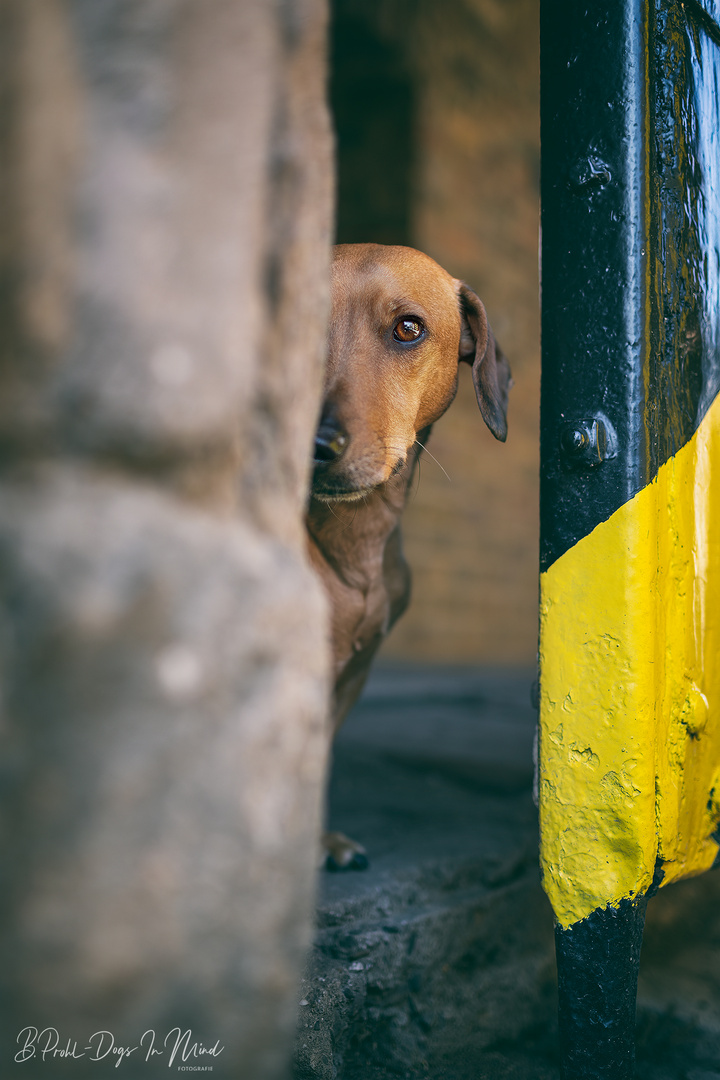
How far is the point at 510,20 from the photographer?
219 inches

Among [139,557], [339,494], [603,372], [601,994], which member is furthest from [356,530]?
[139,557]

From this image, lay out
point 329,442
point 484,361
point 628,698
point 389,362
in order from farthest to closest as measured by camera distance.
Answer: point 484,361, point 389,362, point 329,442, point 628,698

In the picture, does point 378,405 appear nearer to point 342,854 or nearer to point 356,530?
point 356,530

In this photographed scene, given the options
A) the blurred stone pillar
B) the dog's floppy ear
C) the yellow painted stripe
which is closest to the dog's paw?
the yellow painted stripe

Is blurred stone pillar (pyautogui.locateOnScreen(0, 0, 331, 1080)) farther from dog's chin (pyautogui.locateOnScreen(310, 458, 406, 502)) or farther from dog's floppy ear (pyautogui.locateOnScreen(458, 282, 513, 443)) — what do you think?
dog's floppy ear (pyautogui.locateOnScreen(458, 282, 513, 443))

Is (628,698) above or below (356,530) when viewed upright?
below

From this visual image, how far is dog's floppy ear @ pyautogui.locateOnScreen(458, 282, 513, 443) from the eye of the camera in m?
1.90

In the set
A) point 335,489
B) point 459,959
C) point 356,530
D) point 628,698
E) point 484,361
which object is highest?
point 484,361

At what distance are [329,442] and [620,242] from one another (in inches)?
23.1

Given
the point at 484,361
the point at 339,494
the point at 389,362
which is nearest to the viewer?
the point at 339,494

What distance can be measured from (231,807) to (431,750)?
7.35 ft

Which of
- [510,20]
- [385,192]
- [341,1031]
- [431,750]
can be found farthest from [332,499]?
[510,20]

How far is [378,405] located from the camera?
163cm

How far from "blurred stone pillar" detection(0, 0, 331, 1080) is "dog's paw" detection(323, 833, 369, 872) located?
3.52ft
